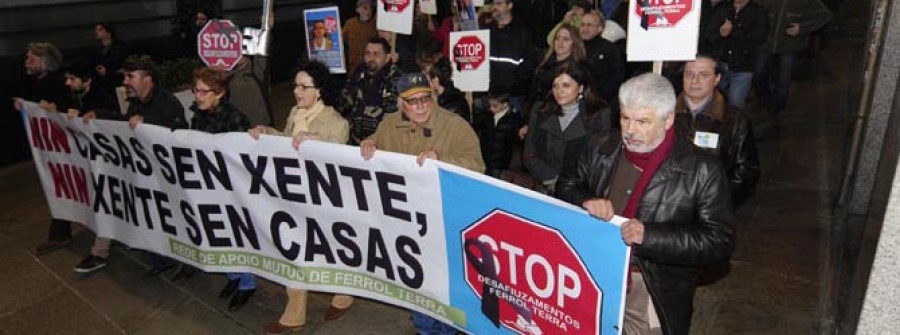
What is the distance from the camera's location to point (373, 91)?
5.75 meters

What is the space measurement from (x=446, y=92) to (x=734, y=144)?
248 cm

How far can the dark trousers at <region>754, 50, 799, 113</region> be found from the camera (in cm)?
815

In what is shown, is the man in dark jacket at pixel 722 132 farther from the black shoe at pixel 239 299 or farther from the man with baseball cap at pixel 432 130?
the black shoe at pixel 239 299

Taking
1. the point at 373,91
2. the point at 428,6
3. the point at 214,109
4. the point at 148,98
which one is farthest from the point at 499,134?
the point at 428,6

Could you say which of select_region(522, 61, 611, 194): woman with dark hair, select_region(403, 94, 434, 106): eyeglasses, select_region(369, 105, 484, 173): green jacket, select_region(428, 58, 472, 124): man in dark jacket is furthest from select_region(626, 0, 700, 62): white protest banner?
select_region(428, 58, 472, 124): man in dark jacket

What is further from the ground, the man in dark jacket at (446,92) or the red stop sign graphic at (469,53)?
the red stop sign graphic at (469,53)

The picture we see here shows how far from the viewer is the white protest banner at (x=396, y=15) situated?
645 centimetres

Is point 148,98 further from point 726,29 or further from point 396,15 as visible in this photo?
point 726,29

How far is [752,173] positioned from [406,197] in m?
2.05

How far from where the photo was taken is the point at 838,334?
3.70 metres

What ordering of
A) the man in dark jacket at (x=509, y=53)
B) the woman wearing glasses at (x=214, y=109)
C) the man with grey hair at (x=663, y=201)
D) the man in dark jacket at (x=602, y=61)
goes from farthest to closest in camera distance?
1. the man in dark jacket at (x=509, y=53)
2. the man in dark jacket at (x=602, y=61)
3. the woman wearing glasses at (x=214, y=109)
4. the man with grey hair at (x=663, y=201)

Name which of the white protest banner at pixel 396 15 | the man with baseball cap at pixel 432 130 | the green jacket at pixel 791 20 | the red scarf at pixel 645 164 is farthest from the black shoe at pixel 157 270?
the green jacket at pixel 791 20

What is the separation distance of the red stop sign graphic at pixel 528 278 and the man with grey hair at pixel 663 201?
10.1 inches

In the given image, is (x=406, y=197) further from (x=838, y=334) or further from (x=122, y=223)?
(x=122, y=223)
